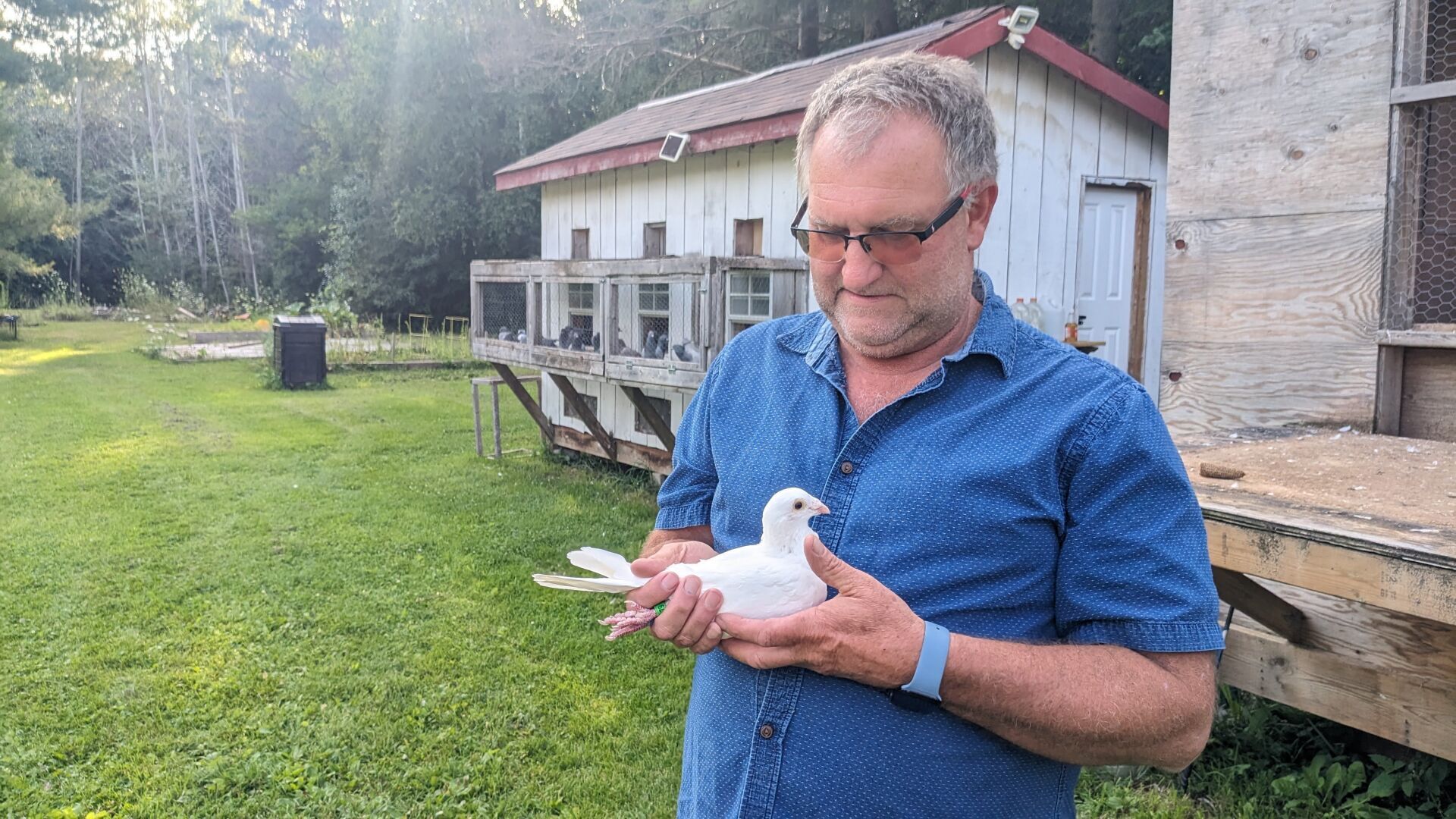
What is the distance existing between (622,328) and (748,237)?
126cm

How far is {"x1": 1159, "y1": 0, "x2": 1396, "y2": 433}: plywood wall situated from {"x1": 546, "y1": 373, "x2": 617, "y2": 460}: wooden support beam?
→ 6011 millimetres

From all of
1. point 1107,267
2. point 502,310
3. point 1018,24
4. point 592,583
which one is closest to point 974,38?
point 1018,24

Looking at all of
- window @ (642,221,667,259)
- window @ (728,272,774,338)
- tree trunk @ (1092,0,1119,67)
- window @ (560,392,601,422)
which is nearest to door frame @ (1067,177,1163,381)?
window @ (728,272,774,338)

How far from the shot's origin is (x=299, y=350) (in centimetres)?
1584

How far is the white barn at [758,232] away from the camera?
6.82 meters

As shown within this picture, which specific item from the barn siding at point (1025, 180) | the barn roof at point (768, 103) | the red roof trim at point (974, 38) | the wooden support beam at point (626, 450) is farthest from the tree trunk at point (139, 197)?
the red roof trim at point (974, 38)

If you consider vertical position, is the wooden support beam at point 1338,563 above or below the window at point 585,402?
above

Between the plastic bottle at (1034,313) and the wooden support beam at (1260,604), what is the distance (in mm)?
3888

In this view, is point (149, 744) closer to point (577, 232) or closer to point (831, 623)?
point (831, 623)

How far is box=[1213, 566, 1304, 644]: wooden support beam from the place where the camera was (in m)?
2.84

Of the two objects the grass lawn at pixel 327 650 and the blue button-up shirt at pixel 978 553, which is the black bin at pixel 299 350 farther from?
the blue button-up shirt at pixel 978 553

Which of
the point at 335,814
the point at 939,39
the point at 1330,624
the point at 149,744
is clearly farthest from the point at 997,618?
the point at 939,39

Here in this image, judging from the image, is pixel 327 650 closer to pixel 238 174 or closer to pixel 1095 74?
pixel 1095 74

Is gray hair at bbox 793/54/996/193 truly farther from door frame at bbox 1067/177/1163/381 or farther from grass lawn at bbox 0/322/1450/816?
door frame at bbox 1067/177/1163/381
